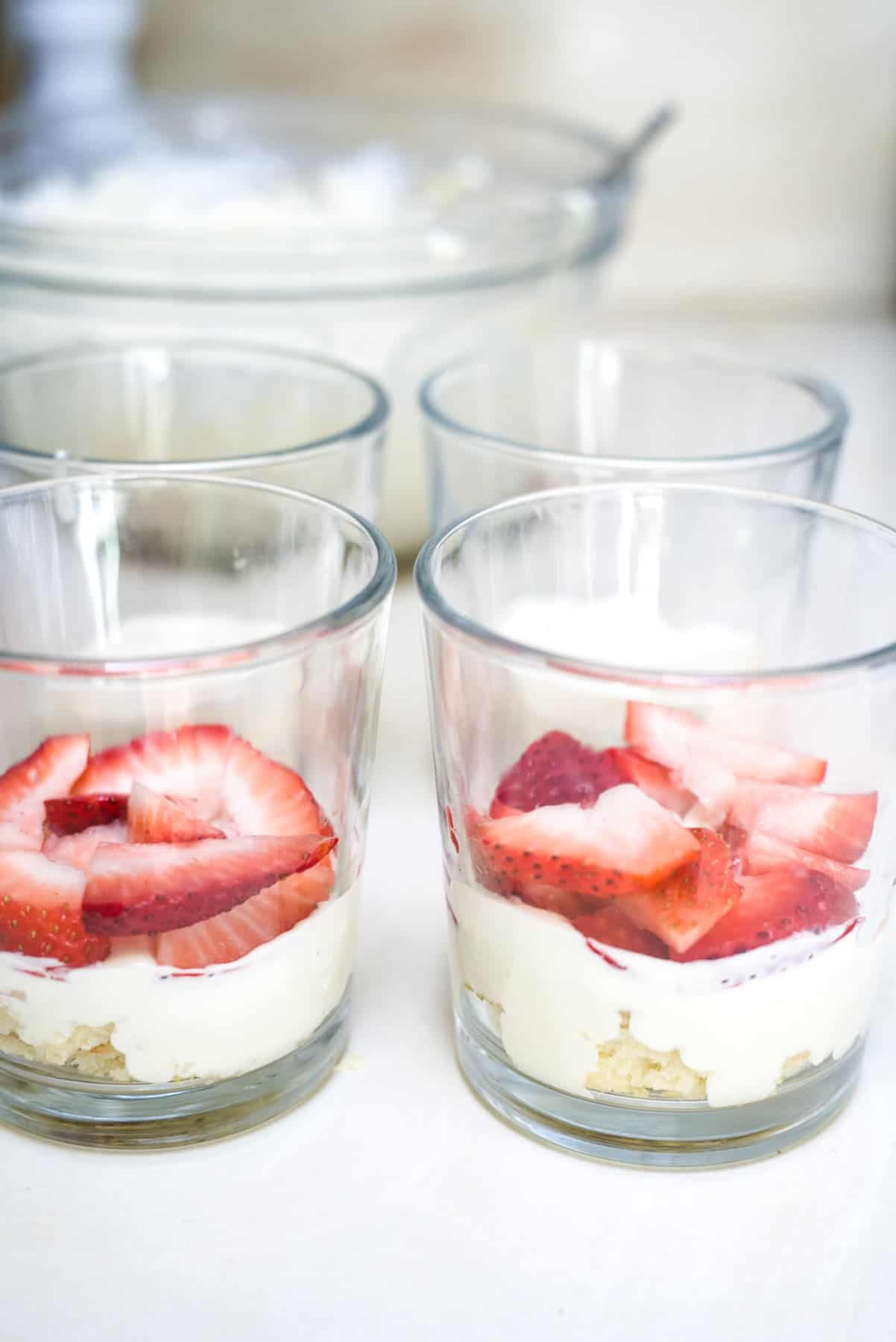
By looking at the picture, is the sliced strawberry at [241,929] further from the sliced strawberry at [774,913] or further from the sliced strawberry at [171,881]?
the sliced strawberry at [774,913]

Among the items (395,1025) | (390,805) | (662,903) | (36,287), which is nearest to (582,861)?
(662,903)

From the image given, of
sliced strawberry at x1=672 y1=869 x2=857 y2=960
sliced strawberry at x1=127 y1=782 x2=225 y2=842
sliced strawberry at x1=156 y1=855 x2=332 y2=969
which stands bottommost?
sliced strawberry at x1=156 y1=855 x2=332 y2=969

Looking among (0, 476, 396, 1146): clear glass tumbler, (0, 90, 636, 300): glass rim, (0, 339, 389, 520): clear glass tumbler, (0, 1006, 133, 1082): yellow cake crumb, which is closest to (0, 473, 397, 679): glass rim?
(0, 476, 396, 1146): clear glass tumbler

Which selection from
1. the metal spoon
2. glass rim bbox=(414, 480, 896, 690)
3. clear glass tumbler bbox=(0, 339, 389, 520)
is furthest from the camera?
the metal spoon

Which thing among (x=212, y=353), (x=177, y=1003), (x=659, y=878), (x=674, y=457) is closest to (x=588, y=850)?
(x=659, y=878)

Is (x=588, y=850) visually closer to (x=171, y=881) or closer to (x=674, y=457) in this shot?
(x=171, y=881)

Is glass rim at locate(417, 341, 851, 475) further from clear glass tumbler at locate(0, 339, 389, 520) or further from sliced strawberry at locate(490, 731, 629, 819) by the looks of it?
sliced strawberry at locate(490, 731, 629, 819)

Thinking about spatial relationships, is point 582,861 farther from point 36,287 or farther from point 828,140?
point 828,140
